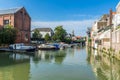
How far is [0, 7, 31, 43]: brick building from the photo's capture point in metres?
59.1

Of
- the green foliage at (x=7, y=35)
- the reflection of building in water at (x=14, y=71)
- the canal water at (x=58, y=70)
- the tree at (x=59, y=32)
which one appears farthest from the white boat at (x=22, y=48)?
the tree at (x=59, y=32)

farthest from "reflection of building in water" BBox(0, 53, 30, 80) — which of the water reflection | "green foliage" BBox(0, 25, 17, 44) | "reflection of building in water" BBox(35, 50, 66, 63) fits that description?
"green foliage" BBox(0, 25, 17, 44)

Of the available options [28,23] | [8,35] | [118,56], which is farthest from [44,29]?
[118,56]

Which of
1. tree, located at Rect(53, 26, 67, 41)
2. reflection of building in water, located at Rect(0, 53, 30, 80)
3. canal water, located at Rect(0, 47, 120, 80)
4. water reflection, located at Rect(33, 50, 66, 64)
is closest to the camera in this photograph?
reflection of building in water, located at Rect(0, 53, 30, 80)

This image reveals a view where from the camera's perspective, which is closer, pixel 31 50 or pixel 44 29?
pixel 31 50

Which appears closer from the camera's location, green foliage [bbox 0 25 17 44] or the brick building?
green foliage [bbox 0 25 17 44]

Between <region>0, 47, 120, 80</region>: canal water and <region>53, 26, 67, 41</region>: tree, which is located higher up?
<region>53, 26, 67, 41</region>: tree

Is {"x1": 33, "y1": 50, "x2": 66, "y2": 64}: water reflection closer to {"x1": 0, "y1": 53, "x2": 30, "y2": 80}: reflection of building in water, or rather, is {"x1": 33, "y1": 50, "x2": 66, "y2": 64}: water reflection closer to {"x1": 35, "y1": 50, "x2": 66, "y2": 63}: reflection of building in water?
{"x1": 35, "y1": 50, "x2": 66, "y2": 63}: reflection of building in water

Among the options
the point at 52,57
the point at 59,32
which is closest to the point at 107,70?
the point at 52,57

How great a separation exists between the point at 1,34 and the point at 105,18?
42651 mm

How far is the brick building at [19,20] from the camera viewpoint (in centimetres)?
5912

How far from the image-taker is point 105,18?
237ft

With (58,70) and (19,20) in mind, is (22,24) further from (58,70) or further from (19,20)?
(58,70)

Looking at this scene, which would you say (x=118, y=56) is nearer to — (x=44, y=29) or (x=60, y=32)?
(x=60, y=32)
